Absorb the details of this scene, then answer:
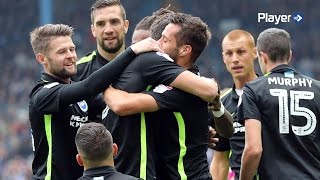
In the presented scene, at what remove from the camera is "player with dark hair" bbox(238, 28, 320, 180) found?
6.51 m

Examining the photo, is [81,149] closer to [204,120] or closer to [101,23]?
[204,120]

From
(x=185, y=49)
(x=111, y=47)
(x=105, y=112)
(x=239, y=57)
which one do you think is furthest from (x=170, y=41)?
(x=239, y=57)

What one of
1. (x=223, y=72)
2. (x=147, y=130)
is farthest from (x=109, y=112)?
(x=223, y=72)

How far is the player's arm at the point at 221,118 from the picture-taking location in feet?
20.4

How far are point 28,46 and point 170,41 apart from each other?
1048 centimetres

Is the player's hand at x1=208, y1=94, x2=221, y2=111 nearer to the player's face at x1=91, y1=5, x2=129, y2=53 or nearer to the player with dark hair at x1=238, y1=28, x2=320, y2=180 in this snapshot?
the player with dark hair at x1=238, y1=28, x2=320, y2=180

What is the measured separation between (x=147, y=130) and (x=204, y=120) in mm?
419

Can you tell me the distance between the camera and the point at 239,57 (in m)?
7.81

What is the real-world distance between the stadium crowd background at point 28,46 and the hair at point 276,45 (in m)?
3.68

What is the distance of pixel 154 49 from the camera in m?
5.88

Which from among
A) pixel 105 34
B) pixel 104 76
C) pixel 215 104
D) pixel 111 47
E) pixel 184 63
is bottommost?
pixel 215 104

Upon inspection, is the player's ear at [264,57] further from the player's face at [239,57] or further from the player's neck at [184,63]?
the player's face at [239,57]

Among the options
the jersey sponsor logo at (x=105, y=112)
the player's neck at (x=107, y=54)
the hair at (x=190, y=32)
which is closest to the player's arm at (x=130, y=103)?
the jersey sponsor logo at (x=105, y=112)

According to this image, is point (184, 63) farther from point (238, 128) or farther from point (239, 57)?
point (239, 57)
